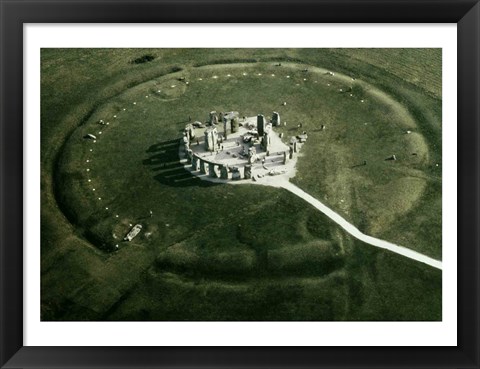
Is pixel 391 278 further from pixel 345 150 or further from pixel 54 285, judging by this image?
pixel 54 285

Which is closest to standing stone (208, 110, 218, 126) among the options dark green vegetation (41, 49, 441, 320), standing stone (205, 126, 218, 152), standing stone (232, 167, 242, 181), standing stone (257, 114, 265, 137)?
dark green vegetation (41, 49, 441, 320)

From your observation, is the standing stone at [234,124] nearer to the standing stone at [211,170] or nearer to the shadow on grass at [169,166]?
the shadow on grass at [169,166]

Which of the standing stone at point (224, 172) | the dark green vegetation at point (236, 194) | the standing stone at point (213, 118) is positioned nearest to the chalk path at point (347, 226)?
the dark green vegetation at point (236, 194)

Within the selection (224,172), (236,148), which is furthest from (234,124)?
(224,172)

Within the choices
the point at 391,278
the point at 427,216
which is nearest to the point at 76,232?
the point at 391,278

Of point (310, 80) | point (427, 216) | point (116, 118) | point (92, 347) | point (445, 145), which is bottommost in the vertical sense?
point (92, 347)

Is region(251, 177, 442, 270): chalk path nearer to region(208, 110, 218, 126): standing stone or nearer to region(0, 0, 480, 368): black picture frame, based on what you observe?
region(0, 0, 480, 368): black picture frame
